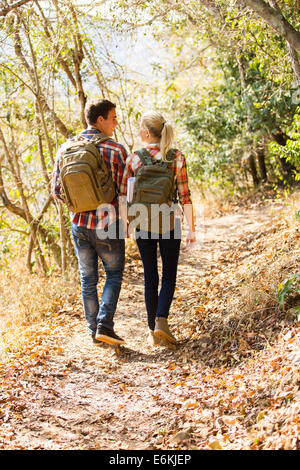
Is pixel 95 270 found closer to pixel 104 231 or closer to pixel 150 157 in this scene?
pixel 104 231

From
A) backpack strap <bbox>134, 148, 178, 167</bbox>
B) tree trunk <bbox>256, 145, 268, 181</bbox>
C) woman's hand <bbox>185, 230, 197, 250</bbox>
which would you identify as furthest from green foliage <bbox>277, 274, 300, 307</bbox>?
tree trunk <bbox>256, 145, 268, 181</bbox>

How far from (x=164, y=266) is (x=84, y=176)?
1053mm

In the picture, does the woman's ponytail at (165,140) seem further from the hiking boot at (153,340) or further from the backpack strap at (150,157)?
the hiking boot at (153,340)

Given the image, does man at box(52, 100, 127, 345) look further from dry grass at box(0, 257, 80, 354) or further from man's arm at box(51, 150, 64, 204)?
dry grass at box(0, 257, 80, 354)

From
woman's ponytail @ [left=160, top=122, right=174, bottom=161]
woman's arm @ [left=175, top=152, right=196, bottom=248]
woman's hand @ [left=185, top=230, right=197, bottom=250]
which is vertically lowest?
woman's hand @ [left=185, top=230, right=197, bottom=250]

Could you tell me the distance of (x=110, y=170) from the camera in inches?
162

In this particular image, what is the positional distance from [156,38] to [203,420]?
21.8 ft

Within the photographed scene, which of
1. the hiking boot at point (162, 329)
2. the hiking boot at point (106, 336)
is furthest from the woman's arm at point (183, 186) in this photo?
the hiking boot at point (106, 336)

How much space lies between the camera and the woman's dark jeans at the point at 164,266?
4.11 m

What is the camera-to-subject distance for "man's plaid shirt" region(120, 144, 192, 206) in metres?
3.97

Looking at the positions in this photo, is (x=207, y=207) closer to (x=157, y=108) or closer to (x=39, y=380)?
(x=157, y=108)

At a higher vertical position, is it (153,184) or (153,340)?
(153,184)

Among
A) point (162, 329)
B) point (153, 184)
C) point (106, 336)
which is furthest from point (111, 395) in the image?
point (153, 184)
